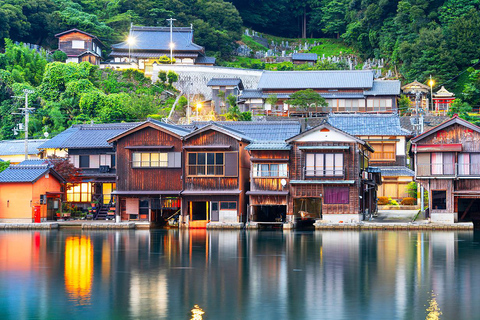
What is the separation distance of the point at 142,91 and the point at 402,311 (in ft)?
181

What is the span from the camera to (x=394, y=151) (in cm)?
5094

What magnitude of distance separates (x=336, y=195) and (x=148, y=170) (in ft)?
37.9

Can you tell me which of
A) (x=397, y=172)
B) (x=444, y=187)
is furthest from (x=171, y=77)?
(x=444, y=187)

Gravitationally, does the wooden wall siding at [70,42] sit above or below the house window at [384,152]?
above

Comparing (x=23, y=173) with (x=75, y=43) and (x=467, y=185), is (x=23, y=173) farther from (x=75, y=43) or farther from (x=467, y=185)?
(x=75, y=43)

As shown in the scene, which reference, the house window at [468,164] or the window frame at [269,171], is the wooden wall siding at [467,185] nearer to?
the house window at [468,164]

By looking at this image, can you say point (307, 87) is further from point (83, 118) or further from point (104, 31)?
point (104, 31)

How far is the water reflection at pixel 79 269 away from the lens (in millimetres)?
19259

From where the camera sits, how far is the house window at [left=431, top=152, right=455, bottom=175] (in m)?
37.9

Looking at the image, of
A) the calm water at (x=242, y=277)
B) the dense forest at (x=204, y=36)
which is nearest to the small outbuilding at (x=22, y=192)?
the calm water at (x=242, y=277)

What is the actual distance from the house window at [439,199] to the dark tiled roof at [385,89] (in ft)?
87.5

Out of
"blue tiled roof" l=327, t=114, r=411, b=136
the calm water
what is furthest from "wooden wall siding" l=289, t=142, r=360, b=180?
"blue tiled roof" l=327, t=114, r=411, b=136

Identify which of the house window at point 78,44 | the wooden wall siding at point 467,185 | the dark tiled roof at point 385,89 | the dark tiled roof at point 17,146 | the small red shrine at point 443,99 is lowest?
the wooden wall siding at point 467,185

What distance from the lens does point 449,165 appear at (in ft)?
125
